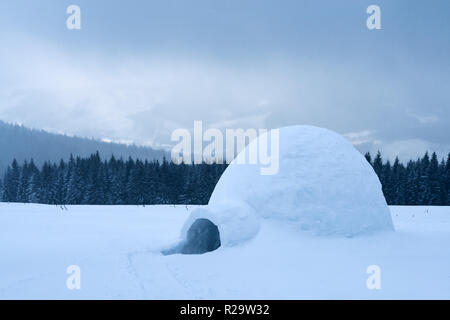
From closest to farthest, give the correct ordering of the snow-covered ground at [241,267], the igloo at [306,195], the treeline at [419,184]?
1. the snow-covered ground at [241,267]
2. the igloo at [306,195]
3. the treeline at [419,184]

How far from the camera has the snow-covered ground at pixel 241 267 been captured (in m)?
6.96

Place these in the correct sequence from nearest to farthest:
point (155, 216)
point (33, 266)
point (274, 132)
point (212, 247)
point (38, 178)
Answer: point (33, 266), point (274, 132), point (212, 247), point (155, 216), point (38, 178)

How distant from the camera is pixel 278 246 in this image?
9.16 meters

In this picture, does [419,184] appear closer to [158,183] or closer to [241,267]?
[158,183]

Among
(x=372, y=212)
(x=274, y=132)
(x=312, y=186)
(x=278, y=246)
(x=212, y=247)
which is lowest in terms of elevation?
(x=212, y=247)

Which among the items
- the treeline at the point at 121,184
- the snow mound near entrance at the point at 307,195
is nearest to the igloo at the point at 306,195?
the snow mound near entrance at the point at 307,195

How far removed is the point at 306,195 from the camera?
10070mm

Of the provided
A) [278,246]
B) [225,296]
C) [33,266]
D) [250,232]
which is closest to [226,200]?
[250,232]

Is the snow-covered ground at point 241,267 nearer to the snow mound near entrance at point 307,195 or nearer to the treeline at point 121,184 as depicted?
the snow mound near entrance at point 307,195

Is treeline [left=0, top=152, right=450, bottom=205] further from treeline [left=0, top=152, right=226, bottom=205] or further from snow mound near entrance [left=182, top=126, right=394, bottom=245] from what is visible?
snow mound near entrance [left=182, top=126, right=394, bottom=245]

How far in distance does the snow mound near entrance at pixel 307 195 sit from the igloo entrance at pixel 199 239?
2.90 feet

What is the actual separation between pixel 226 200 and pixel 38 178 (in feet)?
157

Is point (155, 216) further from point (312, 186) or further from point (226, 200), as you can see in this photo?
point (312, 186)
